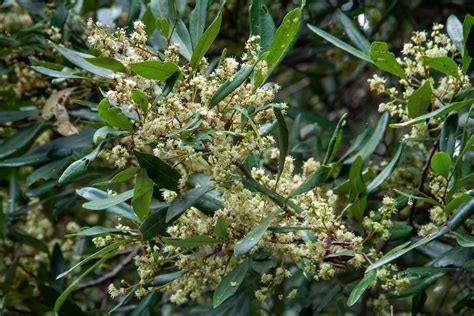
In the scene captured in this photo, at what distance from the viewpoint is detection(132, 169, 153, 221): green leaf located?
1.54 meters

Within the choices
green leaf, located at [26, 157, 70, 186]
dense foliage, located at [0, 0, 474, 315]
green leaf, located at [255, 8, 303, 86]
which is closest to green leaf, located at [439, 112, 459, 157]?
dense foliage, located at [0, 0, 474, 315]

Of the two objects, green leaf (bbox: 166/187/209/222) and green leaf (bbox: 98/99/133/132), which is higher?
green leaf (bbox: 98/99/133/132)

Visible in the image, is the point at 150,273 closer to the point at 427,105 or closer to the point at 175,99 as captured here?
the point at 175,99

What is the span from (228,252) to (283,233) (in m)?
0.16

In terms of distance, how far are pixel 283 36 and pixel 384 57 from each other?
9.1 inches

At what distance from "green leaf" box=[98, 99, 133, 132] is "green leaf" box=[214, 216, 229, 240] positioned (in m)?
0.26

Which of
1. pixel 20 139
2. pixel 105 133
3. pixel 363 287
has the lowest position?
pixel 20 139

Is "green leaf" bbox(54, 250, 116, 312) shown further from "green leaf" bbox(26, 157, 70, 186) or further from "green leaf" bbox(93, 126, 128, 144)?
"green leaf" bbox(26, 157, 70, 186)

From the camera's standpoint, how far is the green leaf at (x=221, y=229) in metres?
1.55

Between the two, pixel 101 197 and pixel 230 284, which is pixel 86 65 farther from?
pixel 230 284

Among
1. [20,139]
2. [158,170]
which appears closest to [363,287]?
[158,170]

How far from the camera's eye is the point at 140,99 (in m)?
1.43

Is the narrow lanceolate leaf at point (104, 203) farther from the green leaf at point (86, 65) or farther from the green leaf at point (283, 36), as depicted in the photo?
the green leaf at point (283, 36)

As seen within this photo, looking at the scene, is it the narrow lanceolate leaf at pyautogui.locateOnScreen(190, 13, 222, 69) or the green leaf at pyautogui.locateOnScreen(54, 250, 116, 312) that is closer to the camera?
the narrow lanceolate leaf at pyautogui.locateOnScreen(190, 13, 222, 69)
